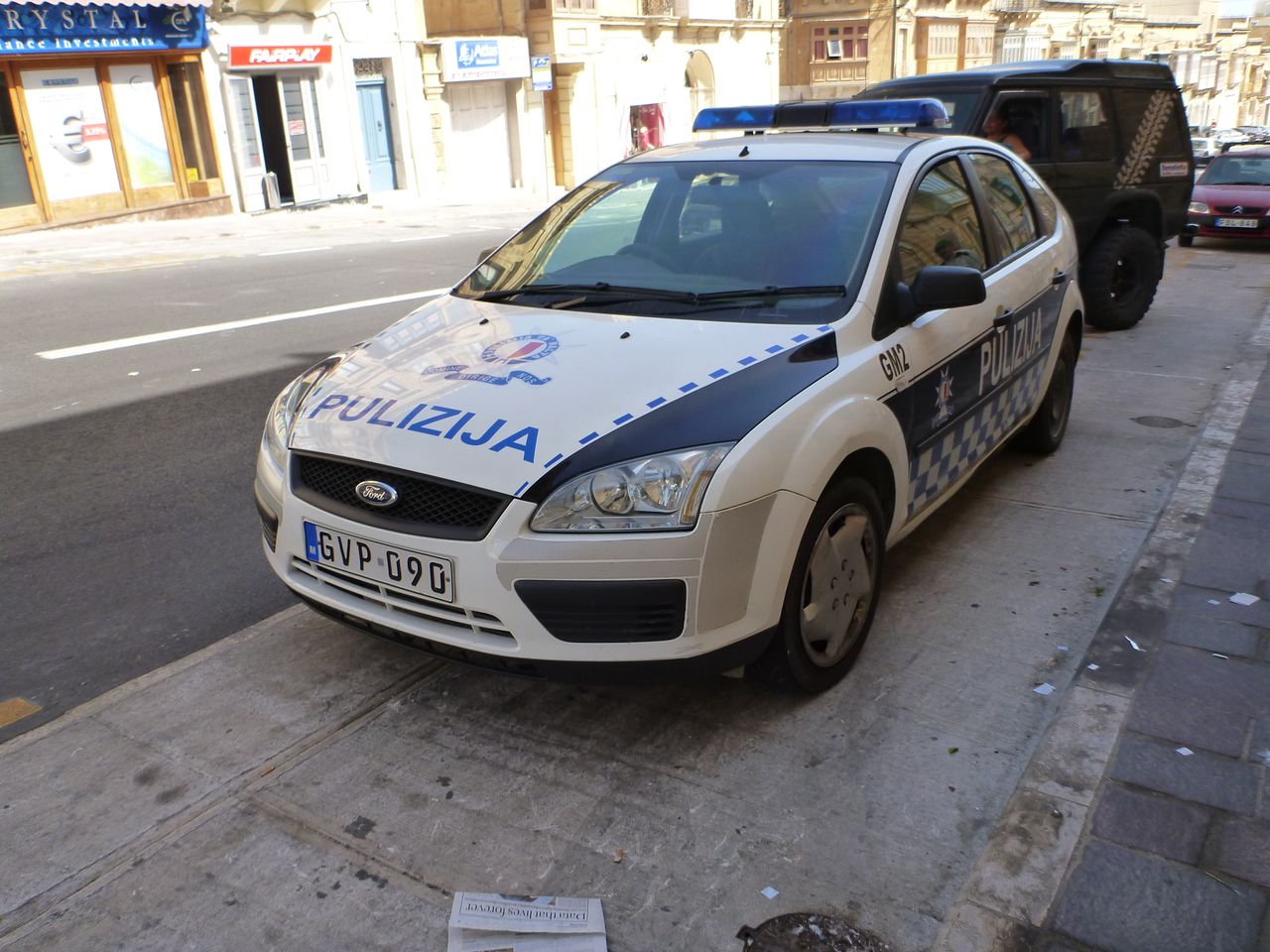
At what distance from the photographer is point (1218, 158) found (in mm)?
16281

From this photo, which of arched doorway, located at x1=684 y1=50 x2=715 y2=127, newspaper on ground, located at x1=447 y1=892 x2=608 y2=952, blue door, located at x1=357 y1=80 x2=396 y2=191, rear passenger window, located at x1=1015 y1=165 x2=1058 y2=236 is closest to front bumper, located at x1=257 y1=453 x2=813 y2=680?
newspaper on ground, located at x1=447 y1=892 x2=608 y2=952

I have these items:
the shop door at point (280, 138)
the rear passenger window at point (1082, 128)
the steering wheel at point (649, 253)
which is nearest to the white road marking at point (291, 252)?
the shop door at point (280, 138)

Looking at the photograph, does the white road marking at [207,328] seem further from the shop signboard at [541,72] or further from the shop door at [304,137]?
the shop signboard at [541,72]

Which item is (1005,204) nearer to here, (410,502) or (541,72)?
(410,502)

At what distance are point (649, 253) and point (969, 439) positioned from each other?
1.44 meters

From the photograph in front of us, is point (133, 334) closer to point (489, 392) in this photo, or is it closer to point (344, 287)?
point (344, 287)

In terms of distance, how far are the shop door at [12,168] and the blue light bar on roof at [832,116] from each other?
57.8ft

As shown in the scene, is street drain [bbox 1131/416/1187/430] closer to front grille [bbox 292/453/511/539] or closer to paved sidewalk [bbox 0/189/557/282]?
front grille [bbox 292/453/511/539]

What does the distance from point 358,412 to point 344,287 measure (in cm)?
968

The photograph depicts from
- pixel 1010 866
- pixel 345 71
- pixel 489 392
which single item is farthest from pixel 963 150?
pixel 345 71

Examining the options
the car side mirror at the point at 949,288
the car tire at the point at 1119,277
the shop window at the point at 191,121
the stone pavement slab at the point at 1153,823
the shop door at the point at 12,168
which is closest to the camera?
the stone pavement slab at the point at 1153,823

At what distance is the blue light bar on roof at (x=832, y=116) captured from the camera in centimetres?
486

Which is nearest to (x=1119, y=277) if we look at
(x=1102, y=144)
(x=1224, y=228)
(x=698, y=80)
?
(x=1102, y=144)

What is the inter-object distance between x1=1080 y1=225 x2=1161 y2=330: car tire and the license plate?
7.36 m
